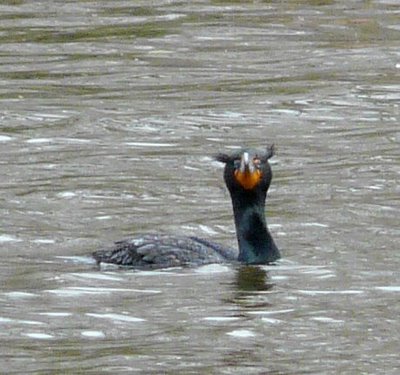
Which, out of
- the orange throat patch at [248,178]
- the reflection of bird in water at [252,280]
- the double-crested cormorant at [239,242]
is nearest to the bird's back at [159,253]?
the double-crested cormorant at [239,242]

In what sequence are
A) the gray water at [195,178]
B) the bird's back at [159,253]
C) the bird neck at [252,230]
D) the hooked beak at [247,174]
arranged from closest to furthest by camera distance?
the gray water at [195,178] < the bird's back at [159,253] < the hooked beak at [247,174] < the bird neck at [252,230]

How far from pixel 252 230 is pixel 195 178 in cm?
315

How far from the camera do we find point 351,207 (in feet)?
55.3

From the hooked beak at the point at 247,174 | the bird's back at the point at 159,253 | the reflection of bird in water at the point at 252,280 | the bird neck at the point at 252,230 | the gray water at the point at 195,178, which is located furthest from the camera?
the bird neck at the point at 252,230

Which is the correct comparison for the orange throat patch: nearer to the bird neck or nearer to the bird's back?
the bird neck

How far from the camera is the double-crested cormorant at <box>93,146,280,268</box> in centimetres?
1485

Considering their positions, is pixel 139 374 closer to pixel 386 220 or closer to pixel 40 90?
pixel 386 220

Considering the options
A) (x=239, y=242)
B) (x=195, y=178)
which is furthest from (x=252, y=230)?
(x=195, y=178)

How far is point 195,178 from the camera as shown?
18.4m

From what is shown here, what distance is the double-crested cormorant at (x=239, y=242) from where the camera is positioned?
14.9 m

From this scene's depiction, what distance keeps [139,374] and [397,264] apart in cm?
382

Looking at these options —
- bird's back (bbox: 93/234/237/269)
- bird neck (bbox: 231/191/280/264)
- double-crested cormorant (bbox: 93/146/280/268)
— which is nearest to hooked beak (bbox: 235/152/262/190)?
double-crested cormorant (bbox: 93/146/280/268)

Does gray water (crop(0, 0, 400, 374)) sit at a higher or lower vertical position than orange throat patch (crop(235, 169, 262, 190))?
lower

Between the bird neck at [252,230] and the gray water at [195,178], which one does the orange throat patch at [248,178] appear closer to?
the bird neck at [252,230]
